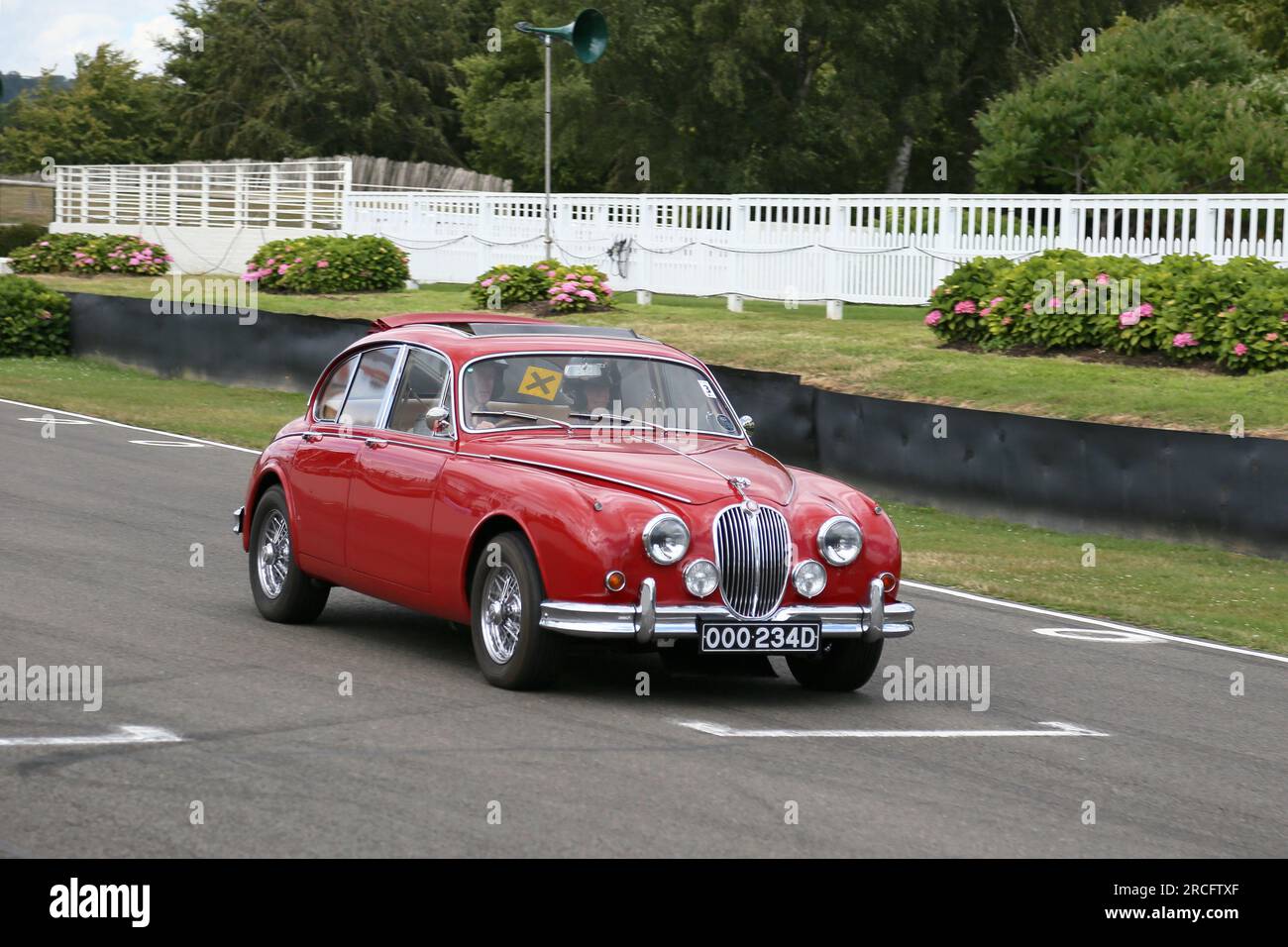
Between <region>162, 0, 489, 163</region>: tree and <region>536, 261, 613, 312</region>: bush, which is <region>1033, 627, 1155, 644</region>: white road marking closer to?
<region>536, 261, 613, 312</region>: bush

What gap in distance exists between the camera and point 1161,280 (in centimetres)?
2019

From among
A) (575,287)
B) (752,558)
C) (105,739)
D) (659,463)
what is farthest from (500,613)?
(575,287)

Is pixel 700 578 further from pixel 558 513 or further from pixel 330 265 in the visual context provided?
pixel 330 265

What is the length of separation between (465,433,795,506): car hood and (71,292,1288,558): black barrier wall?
256 inches

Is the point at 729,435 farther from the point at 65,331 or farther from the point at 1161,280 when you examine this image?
the point at 65,331

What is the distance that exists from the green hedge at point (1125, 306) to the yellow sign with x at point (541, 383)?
36.6 ft

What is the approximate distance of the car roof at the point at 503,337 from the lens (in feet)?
32.3

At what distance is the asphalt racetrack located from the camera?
20.7ft

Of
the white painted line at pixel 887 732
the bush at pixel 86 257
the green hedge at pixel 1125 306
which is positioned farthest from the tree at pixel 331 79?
the white painted line at pixel 887 732

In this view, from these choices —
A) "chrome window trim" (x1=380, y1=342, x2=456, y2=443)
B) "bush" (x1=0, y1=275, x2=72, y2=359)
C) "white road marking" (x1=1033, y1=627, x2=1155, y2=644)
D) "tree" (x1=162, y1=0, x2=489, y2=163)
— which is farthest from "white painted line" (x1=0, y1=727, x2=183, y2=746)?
"tree" (x1=162, y1=0, x2=489, y2=163)

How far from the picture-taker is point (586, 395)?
9.74 m

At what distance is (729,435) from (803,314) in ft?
61.1

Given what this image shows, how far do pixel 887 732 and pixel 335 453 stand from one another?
3.51m
